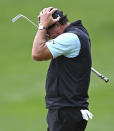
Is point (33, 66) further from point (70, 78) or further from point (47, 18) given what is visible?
point (70, 78)

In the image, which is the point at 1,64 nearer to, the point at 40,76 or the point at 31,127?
the point at 40,76

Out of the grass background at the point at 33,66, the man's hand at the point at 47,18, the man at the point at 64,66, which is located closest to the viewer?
the man at the point at 64,66

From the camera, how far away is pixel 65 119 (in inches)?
246

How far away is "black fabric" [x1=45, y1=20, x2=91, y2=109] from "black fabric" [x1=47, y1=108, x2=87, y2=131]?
2.7 inches

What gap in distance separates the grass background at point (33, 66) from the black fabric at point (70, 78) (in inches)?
140

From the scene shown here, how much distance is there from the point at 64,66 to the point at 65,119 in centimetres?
55

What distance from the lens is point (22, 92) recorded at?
11.8 m

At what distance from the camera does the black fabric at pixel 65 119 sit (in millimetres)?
6242

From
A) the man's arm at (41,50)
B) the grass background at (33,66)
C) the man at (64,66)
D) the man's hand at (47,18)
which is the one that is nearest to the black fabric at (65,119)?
the man at (64,66)

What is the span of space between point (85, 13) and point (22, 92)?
5418 mm

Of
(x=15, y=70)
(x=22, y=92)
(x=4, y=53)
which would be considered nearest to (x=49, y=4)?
(x=4, y=53)

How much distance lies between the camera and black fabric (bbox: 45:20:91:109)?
6109mm

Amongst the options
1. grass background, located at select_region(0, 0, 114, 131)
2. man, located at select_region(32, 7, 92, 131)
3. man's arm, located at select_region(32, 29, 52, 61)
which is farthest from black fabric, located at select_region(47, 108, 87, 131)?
grass background, located at select_region(0, 0, 114, 131)

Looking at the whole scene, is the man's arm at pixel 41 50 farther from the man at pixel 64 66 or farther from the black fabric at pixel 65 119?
the black fabric at pixel 65 119
